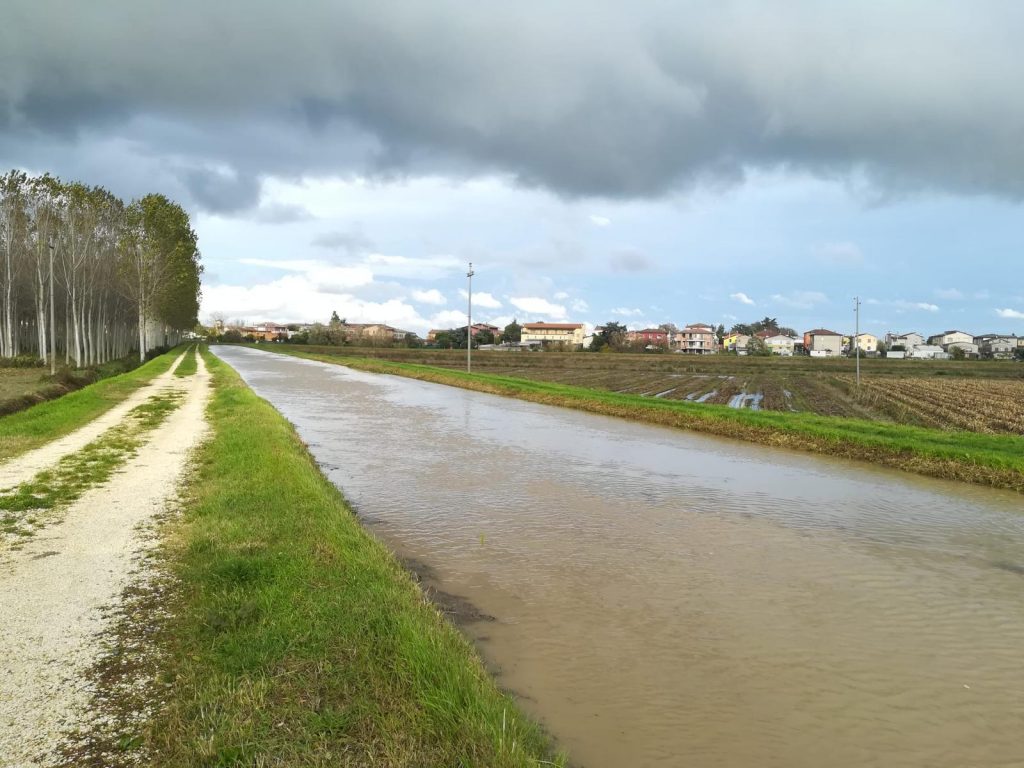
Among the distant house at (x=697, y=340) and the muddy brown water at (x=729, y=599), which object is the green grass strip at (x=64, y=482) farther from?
the distant house at (x=697, y=340)

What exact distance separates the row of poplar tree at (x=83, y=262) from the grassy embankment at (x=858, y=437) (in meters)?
29.7

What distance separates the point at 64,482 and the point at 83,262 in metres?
40.2

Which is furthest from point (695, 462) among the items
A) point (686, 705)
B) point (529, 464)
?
point (686, 705)

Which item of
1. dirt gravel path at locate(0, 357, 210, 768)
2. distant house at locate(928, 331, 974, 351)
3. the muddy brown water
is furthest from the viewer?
distant house at locate(928, 331, 974, 351)

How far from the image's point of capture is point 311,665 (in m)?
4.02

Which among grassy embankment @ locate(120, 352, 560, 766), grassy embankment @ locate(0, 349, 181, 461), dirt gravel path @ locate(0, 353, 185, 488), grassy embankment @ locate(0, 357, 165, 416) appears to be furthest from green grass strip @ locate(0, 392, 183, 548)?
grassy embankment @ locate(0, 357, 165, 416)

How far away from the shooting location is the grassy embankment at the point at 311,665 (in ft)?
10.7

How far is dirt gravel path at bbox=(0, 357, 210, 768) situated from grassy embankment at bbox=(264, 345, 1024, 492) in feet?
48.6

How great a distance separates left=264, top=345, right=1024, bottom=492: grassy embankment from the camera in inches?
525

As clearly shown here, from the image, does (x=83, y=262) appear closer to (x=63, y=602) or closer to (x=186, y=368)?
(x=186, y=368)

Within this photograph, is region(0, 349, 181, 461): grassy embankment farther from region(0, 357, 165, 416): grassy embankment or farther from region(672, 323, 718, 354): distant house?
region(672, 323, 718, 354): distant house

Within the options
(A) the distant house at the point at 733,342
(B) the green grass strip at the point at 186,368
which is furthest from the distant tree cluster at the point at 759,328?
Result: (B) the green grass strip at the point at 186,368

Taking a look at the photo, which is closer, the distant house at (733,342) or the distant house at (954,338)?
the distant house at (733,342)

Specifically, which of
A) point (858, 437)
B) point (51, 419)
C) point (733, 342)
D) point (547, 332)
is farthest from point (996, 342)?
point (51, 419)
